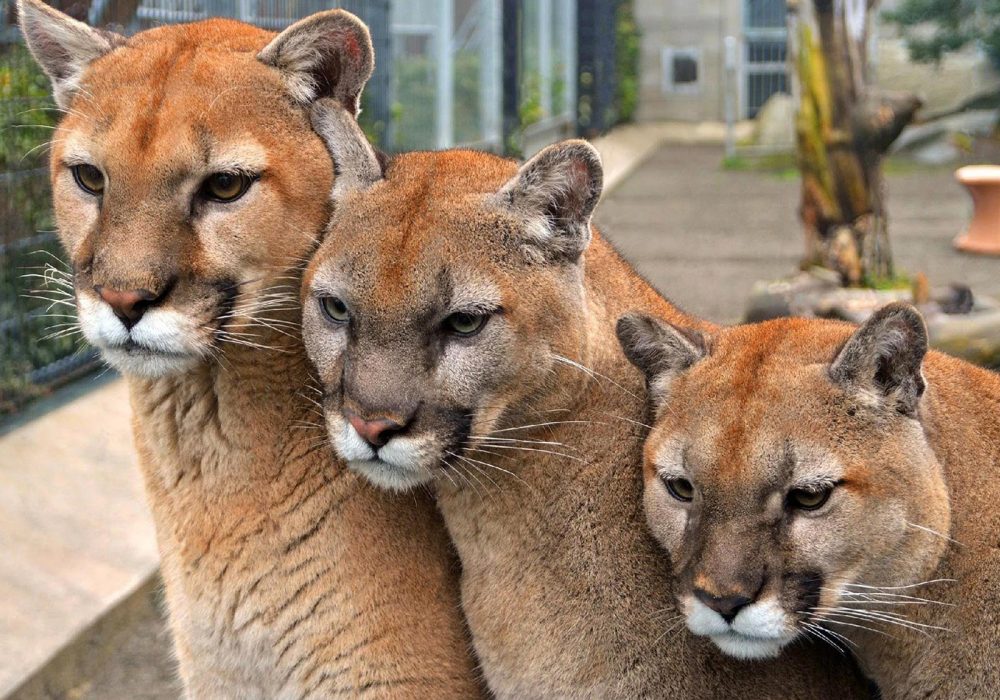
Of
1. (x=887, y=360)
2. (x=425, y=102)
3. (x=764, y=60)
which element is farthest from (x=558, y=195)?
(x=764, y=60)

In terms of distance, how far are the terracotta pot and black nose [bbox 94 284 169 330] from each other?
39.7 ft

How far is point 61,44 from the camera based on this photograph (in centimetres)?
434

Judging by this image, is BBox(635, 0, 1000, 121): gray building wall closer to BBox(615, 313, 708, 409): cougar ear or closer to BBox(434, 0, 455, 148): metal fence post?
BBox(434, 0, 455, 148): metal fence post

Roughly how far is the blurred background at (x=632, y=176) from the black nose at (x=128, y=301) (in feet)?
1.78

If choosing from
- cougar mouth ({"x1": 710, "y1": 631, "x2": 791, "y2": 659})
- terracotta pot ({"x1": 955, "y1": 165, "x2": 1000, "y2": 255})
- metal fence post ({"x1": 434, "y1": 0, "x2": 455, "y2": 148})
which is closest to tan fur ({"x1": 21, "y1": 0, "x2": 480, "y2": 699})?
cougar mouth ({"x1": 710, "y1": 631, "x2": 791, "y2": 659})

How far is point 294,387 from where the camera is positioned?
14.3 ft

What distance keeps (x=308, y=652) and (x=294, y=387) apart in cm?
89

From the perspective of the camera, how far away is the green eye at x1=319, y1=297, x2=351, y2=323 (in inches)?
156

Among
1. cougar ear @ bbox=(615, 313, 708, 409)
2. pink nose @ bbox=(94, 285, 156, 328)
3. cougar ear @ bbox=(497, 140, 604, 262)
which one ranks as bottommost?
cougar ear @ bbox=(615, 313, 708, 409)

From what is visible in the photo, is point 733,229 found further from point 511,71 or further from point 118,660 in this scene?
point 118,660

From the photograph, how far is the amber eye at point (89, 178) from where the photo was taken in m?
4.03

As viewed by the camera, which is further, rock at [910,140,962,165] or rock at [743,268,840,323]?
rock at [910,140,962,165]

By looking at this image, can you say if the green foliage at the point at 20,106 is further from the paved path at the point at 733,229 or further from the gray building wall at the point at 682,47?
the gray building wall at the point at 682,47

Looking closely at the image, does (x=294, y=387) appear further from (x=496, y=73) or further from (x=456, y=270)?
(x=496, y=73)
